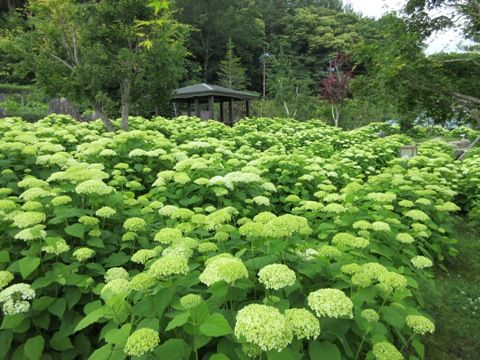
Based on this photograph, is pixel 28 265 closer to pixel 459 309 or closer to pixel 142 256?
pixel 142 256

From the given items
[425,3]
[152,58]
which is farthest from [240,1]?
[425,3]

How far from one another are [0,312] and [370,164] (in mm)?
6756

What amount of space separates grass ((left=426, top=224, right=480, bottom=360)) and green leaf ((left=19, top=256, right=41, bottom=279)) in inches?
104

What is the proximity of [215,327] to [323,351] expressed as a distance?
43cm

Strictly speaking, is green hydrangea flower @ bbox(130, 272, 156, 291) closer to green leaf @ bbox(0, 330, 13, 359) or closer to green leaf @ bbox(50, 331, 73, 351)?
green leaf @ bbox(50, 331, 73, 351)

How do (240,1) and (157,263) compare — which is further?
(240,1)

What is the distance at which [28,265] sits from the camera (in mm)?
1962

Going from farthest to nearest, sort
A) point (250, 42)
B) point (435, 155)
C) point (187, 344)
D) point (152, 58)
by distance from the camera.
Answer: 1. point (250, 42)
2. point (152, 58)
3. point (435, 155)
4. point (187, 344)

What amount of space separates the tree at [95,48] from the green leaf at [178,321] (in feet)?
23.7

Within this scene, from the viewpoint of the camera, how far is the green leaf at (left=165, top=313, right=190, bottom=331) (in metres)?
1.36

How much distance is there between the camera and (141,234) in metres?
2.64

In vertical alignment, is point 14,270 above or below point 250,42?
below

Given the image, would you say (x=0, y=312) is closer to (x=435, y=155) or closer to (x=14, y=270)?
→ (x=14, y=270)

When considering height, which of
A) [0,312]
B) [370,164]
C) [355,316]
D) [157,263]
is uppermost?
[157,263]
